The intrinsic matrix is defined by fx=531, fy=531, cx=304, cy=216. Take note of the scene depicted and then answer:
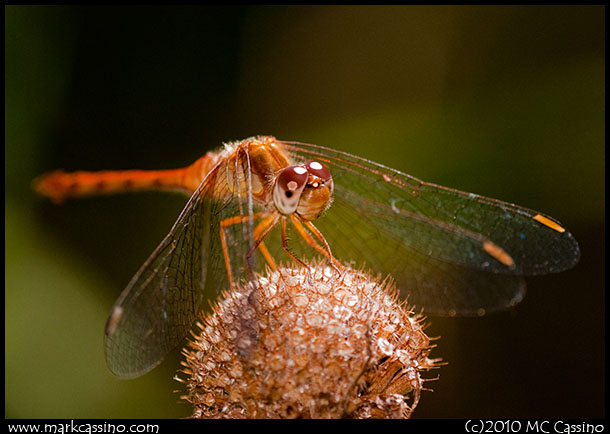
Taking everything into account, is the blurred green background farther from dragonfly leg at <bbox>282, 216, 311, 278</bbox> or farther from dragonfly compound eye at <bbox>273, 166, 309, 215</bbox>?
dragonfly compound eye at <bbox>273, 166, 309, 215</bbox>

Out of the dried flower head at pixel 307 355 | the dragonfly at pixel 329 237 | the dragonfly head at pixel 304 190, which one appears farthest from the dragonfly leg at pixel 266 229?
the dried flower head at pixel 307 355

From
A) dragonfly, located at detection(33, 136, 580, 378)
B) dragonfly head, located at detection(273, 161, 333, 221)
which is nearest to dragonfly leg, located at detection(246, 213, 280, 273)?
dragonfly, located at detection(33, 136, 580, 378)

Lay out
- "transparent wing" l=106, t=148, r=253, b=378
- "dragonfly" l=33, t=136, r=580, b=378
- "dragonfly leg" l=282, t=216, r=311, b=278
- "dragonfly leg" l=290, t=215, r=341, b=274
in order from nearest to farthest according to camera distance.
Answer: "transparent wing" l=106, t=148, r=253, b=378 → "dragonfly" l=33, t=136, r=580, b=378 → "dragonfly leg" l=282, t=216, r=311, b=278 → "dragonfly leg" l=290, t=215, r=341, b=274

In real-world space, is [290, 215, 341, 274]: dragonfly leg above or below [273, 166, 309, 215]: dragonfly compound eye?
below

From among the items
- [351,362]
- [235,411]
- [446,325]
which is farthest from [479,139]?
[235,411]

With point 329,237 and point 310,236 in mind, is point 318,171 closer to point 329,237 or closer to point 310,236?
point 310,236

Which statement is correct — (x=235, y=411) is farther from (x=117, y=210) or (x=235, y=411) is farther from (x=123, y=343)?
(x=117, y=210)
